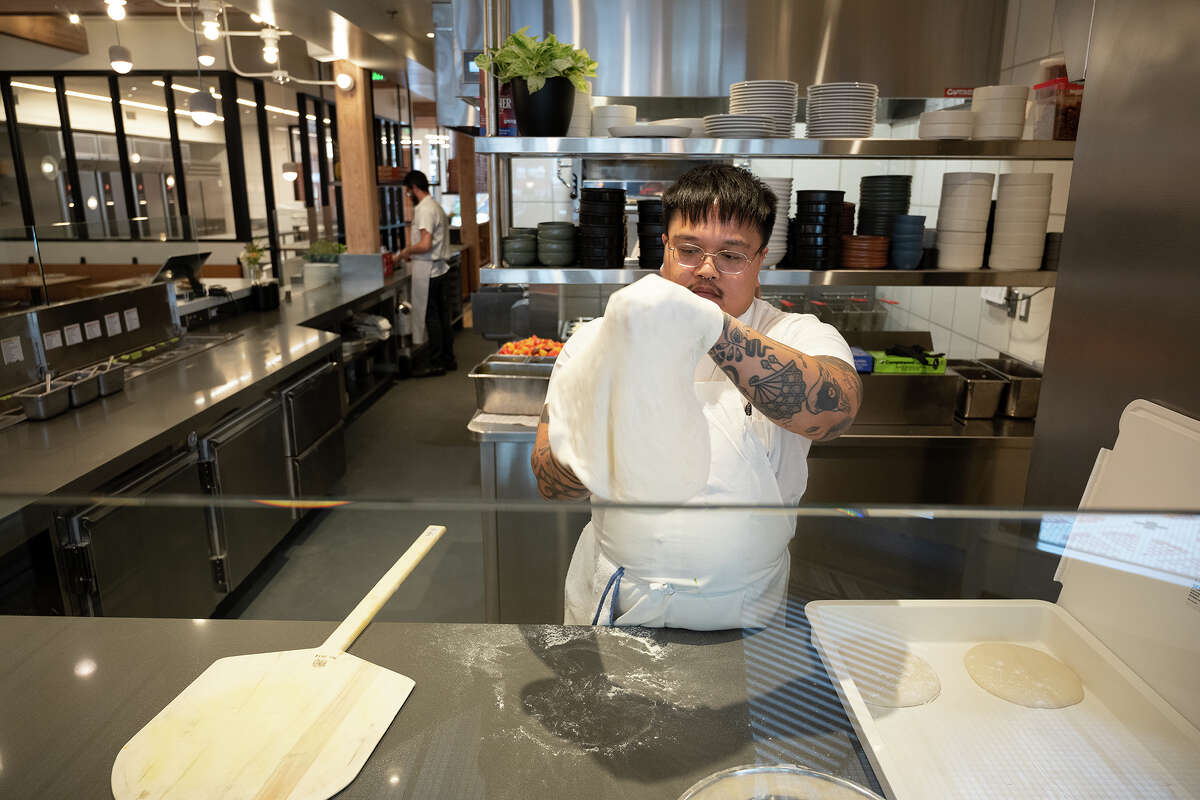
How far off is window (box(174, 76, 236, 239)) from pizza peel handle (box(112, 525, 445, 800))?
7187 mm

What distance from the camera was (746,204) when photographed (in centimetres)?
137

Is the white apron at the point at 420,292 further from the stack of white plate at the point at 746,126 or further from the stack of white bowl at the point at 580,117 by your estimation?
the stack of white plate at the point at 746,126

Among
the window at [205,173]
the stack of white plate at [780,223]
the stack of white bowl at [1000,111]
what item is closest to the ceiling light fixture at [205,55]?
the window at [205,173]

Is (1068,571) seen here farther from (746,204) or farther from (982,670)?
(746,204)

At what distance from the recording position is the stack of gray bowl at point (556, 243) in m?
2.58

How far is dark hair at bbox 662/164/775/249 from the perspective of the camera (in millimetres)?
1365

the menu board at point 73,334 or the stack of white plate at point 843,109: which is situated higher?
the stack of white plate at point 843,109

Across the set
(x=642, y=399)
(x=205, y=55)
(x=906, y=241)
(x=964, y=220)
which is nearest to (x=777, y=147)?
(x=906, y=241)

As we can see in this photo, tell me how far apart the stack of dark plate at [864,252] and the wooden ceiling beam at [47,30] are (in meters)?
6.51

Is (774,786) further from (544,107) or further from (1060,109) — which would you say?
(1060,109)

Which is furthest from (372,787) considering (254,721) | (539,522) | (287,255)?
(287,255)

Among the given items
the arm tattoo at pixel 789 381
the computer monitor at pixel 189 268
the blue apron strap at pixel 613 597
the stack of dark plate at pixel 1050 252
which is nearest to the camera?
the arm tattoo at pixel 789 381

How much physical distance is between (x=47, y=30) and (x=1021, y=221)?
7106 millimetres

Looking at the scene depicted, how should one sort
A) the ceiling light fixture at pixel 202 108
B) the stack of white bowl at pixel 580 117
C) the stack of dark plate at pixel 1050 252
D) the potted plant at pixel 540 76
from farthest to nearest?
the ceiling light fixture at pixel 202 108, the stack of dark plate at pixel 1050 252, the stack of white bowl at pixel 580 117, the potted plant at pixel 540 76
